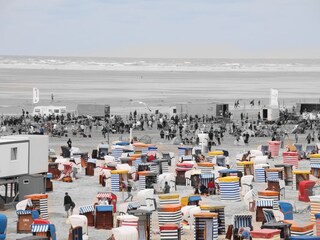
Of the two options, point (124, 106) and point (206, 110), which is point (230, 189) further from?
point (124, 106)

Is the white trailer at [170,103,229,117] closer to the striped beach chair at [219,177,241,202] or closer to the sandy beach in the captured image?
the sandy beach

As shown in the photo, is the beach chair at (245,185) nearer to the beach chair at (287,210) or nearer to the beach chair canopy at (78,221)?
the beach chair at (287,210)

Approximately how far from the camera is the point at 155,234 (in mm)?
28172

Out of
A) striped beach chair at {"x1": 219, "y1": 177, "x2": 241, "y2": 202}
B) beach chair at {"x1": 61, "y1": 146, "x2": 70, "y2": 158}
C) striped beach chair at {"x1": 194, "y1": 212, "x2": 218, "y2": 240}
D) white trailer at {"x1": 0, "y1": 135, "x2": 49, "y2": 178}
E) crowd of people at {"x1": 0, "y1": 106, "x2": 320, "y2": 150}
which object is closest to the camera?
striped beach chair at {"x1": 194, "y1": 212, "x2": 218, "y2": 240}

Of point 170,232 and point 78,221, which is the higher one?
point 78,221

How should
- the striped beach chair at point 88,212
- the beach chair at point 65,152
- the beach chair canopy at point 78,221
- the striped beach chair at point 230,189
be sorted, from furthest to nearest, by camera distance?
the beach chair at point 65,152
the striped beach chair at point 230,189
the striped beach chair at point 88,212
the beach chair canopy at point 78,221

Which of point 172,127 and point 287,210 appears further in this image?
point 172,127

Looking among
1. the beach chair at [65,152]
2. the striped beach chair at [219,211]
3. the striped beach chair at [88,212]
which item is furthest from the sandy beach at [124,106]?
the beach chair at [65,152]

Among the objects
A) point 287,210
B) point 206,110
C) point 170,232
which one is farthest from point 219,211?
point 206,110

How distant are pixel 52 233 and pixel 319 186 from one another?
16.0 m

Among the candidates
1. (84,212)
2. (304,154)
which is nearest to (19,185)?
(84,212)

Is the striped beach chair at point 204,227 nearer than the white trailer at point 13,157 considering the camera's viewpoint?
Yes

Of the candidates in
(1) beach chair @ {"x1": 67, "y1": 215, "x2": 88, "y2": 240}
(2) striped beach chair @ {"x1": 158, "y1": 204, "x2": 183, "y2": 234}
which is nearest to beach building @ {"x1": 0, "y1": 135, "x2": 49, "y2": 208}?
(1) beach chair @ {"x1": 67, "y1": 215, "x2": 88, "y2": 240}

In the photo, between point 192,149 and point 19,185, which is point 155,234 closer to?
point 19,185
